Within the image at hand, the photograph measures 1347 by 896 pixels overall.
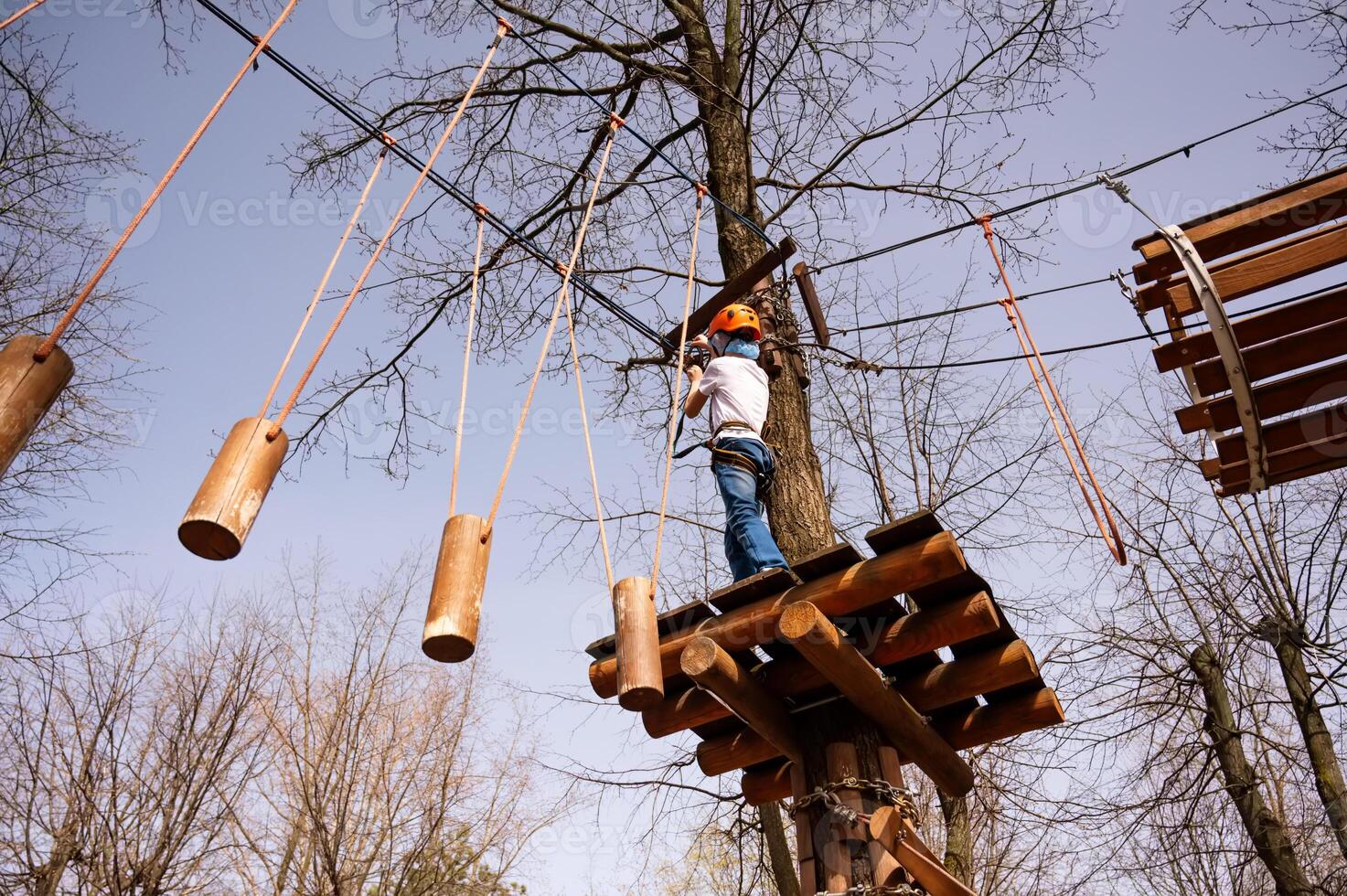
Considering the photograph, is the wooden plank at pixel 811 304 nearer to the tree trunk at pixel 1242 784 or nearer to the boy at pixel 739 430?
the boy at pixel 739 430

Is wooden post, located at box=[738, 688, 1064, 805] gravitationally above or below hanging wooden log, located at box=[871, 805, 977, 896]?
above

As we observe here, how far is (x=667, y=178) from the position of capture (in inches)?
319

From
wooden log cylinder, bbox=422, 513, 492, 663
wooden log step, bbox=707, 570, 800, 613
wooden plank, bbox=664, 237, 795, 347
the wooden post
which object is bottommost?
wooden log cylinder, bbox=422, 513, 492, 663

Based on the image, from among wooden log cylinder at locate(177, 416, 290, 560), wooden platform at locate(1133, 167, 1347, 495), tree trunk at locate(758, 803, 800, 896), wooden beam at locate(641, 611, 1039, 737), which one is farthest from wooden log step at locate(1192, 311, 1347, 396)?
tree trunk at locate(758, 803, 800, 896)

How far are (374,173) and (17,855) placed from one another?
27.3 feet

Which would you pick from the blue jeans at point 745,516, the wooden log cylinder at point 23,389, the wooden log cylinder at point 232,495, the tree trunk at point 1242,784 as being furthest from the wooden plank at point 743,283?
the tree trunk at point 1242,784

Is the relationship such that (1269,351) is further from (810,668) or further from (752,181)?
(752,181)

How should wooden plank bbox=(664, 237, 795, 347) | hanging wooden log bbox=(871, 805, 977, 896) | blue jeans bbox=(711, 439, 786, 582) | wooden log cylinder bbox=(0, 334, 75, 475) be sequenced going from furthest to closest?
→ wooden plank bbox=(664, 237, 795, 347), blue jeans bbox=(711, 439, 786, 582), hanging wooden log bbox=(871, 805, 977, 896), wooden log cylinder bbox=(0, 334, 75, 475)

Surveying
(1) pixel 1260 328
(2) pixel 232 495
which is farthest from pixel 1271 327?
(2) pixel 232 495

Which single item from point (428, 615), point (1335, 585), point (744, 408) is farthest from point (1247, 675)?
point (428, 615)

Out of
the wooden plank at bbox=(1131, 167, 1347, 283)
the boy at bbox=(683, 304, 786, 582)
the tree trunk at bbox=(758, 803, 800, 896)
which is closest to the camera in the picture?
the wooden plank at bbox=(1131, 167, 1347, 283)

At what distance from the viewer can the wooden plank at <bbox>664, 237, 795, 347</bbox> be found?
6062 millimetres

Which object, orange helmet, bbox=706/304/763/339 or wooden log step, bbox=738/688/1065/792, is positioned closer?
wooden log step, bbox=738/688/1065/792

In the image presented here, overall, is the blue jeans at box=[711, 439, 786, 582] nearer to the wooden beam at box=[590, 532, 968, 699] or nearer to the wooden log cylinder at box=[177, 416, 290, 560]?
the wooden beam at box=[590, 532, 968, 699]
